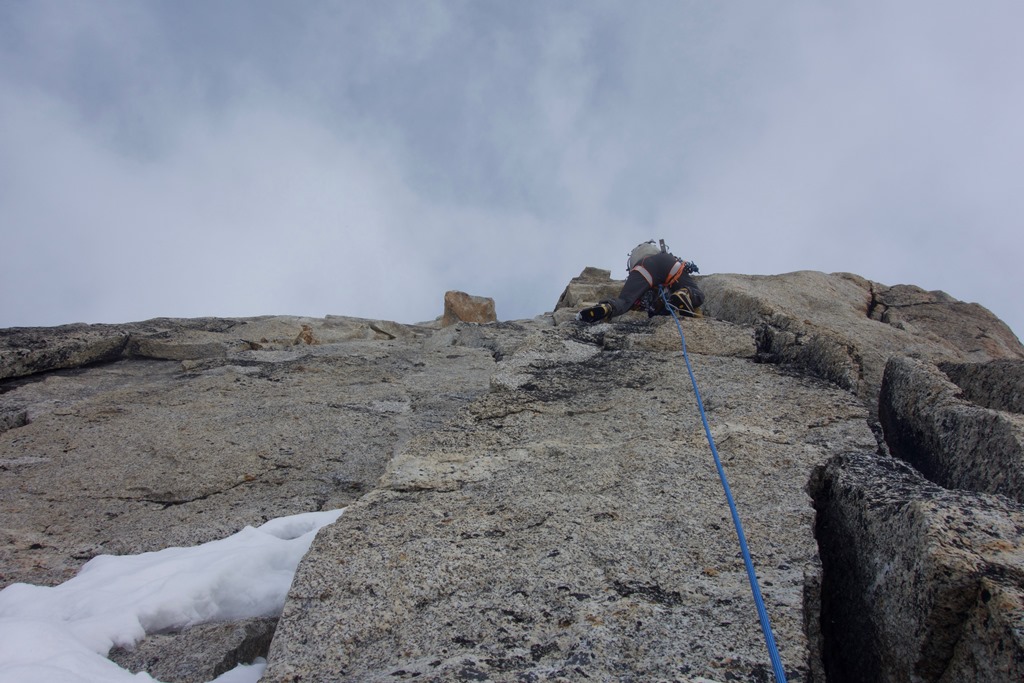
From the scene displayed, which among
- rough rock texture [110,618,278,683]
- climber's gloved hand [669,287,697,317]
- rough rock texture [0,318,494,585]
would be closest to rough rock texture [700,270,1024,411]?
climber's gloved hand [669,287,697,317]

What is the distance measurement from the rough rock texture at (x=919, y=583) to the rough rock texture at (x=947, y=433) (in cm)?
A: 34

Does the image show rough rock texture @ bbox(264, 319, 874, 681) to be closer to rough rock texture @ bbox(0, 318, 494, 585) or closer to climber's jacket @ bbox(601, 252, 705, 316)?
rough rock texture @ bbox(0, 318, 494, 585)

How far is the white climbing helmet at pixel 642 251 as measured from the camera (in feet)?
26.5

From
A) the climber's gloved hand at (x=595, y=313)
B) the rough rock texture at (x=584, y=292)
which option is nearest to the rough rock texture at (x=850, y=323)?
the climber's gloved hand at (x=595, y=313)

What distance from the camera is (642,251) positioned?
26.7ft

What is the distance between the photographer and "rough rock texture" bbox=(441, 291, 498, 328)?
10359mm

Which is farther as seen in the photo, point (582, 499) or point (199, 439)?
point (199, 439)

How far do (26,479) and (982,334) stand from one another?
8.12 metres

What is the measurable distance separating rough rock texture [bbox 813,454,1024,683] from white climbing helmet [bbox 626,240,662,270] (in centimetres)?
561

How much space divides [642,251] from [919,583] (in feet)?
21.0

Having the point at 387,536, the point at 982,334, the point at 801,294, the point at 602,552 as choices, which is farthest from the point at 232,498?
the point at 982,334

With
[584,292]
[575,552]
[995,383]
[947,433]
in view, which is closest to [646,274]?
[584,292]

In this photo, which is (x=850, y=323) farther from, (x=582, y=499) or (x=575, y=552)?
(x=575, y=552)

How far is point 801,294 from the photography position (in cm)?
684
